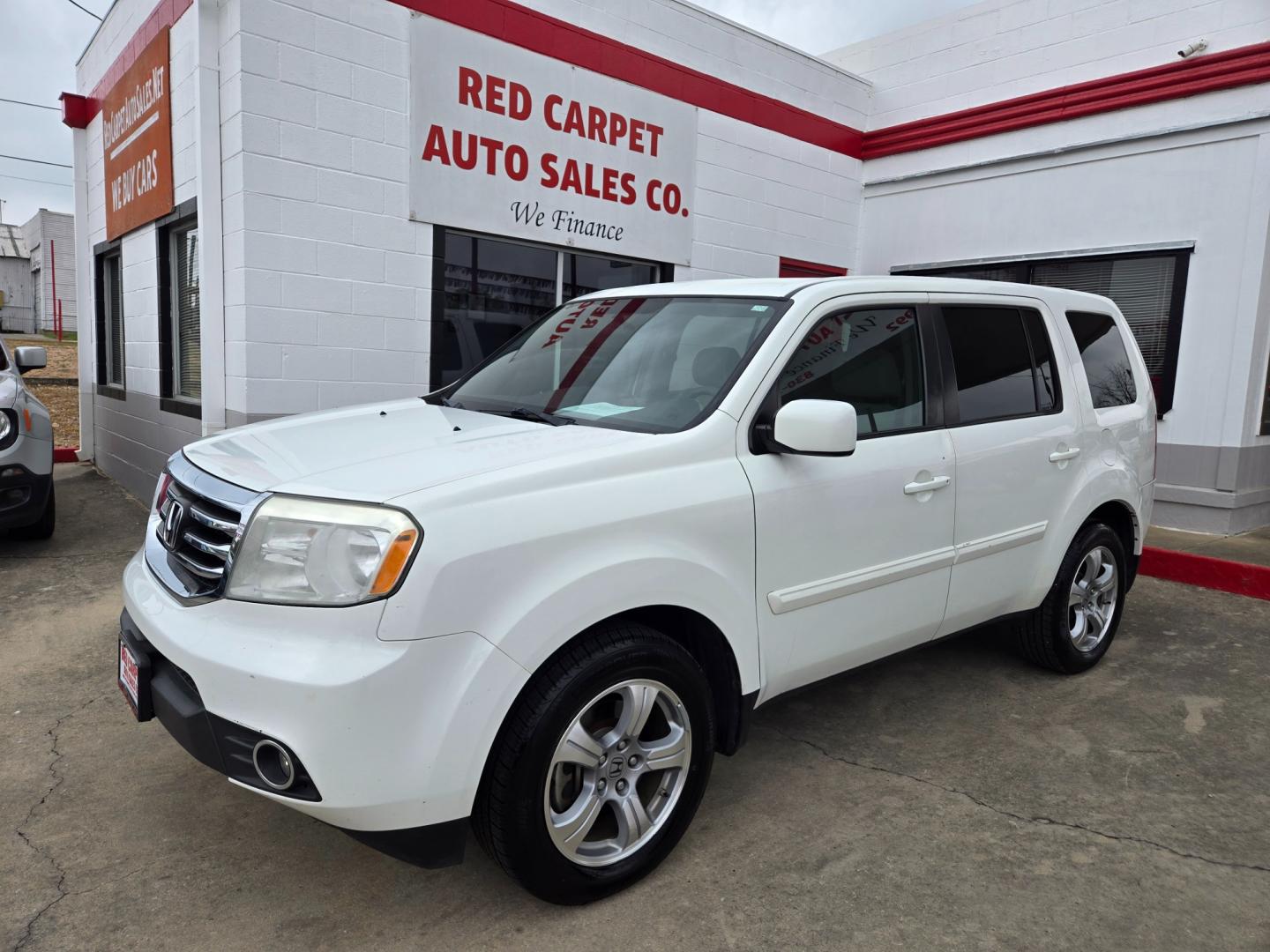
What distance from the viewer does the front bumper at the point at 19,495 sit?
5676 millimetres

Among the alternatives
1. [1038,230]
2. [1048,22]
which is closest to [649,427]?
[1038,230]

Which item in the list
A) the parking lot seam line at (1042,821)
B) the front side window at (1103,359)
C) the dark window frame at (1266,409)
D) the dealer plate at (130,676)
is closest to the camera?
the dealer plate at (130,676)

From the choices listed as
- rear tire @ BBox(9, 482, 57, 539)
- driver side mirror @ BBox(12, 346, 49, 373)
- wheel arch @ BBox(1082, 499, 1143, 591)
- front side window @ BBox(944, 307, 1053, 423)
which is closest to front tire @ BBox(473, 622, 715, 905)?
front side window @ BBox(944, 307, 1053, 423)

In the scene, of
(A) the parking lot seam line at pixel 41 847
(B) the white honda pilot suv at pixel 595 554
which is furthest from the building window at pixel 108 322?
(B) the white honda pilot suv at pixel 595 554

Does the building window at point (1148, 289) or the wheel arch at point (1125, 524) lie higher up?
the building window at point (1148, 289)

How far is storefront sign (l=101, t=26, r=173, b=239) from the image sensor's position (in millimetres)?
7066

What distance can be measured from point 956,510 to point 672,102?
5.98 m

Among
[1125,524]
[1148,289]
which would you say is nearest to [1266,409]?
[1148,289]

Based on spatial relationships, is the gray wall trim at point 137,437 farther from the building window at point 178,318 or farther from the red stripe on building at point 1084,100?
the red stripe on building at point 1084,100

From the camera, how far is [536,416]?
303 cm

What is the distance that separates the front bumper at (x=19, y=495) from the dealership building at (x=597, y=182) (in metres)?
1.10

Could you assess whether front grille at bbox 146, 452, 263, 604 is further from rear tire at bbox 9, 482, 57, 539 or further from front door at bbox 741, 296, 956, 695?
rear tire at bbox 9, 482, 57, 539

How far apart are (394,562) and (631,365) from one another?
136 centimetres

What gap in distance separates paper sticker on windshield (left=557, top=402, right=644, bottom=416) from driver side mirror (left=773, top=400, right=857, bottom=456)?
0.51 meters
